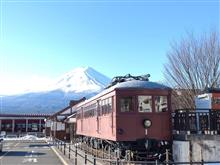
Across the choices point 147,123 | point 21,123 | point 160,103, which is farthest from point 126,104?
point 21,123

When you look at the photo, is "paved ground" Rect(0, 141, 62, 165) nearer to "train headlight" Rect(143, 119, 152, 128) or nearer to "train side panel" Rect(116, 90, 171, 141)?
"train side panel" Rect(116, 90, 171, 141)

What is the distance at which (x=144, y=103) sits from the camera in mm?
16281

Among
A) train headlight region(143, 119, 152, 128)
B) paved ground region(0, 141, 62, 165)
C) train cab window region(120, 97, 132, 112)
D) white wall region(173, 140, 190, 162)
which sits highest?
train cab window region(120, 97, 132, 112)

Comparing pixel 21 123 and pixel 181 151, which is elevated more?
pixel 21 123

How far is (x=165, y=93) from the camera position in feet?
53.7

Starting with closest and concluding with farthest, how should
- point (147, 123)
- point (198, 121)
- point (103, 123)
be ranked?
point (198, 121) < point (147, 123) < point (103, 123)

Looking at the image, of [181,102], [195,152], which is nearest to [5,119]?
[181,102]

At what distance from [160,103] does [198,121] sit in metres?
1.67

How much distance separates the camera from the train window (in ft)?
53.1

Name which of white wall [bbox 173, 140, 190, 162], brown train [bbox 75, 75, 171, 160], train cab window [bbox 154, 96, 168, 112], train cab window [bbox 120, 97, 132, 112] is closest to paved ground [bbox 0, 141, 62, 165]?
brown train [bbox 75, 75, 171, 160]

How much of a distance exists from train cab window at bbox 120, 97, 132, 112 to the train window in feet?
1.19

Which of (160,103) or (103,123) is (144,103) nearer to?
(160,103)

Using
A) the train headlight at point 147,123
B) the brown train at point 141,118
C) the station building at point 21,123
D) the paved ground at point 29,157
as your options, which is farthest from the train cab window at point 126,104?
the station building at point 21,123

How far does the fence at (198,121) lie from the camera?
1532cm
